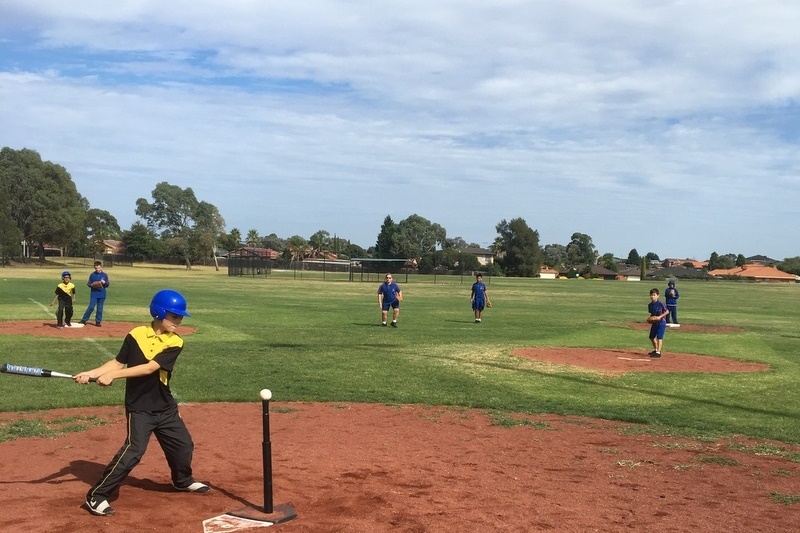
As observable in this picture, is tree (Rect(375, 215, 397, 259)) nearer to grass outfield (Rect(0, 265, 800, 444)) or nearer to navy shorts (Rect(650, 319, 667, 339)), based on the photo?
grass outfield (Rect(0, 265, 800, 444))

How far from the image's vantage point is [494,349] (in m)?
19.7

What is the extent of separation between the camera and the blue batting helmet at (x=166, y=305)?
6.50 meters

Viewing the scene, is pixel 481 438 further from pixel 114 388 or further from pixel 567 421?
pixel 114 388

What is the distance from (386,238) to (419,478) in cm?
15711

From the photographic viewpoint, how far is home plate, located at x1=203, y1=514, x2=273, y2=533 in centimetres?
596

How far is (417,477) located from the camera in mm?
7688

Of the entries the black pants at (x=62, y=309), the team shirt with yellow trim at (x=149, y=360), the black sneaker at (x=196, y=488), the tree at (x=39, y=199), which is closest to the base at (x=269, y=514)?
the black sneaker at (x=196, y=488)

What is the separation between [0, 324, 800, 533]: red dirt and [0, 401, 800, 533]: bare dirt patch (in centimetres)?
2

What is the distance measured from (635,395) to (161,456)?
861 centimetres

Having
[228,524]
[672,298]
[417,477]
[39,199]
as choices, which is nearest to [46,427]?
[228,524]

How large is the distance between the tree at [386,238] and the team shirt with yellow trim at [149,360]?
511 feet

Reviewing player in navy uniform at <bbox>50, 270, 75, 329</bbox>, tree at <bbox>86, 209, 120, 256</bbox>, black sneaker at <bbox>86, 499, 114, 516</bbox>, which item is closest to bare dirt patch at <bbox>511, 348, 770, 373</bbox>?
black sneaker at <bbox>86, 499, 114, 516</bbox>

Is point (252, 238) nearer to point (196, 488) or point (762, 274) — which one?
point (762, 274)

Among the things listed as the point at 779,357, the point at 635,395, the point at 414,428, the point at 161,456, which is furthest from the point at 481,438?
the point at 779,357
